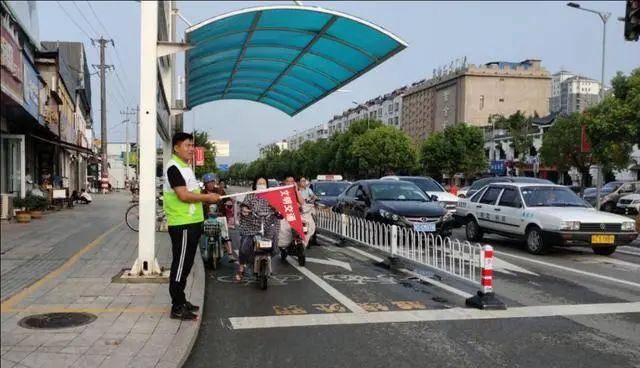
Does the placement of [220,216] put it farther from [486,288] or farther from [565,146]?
[565,146]

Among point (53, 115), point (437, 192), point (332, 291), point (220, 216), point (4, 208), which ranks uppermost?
point (53, 115)

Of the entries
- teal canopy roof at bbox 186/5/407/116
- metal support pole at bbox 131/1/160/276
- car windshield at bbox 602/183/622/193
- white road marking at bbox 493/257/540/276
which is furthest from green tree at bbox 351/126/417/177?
metal support pole at bbox 131/1/160/276

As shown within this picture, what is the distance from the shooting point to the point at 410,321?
6473mm

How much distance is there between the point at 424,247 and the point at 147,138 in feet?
18.1

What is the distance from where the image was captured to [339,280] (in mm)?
9000

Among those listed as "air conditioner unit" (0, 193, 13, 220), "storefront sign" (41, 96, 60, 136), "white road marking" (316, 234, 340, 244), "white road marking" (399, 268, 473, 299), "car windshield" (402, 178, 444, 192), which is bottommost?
"white road marking" (316, 234, 340, 244)

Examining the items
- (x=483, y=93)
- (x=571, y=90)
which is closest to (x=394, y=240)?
(x=483, y=93)

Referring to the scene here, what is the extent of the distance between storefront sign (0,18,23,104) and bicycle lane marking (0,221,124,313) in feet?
2.94

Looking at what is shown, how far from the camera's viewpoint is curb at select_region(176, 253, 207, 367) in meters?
5.10

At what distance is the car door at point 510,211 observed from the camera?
13.3 meters

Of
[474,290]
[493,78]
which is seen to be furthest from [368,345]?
[493,78]

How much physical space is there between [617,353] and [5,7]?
5647 mm

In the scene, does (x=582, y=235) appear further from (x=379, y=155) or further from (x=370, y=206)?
(x=379, y=155)

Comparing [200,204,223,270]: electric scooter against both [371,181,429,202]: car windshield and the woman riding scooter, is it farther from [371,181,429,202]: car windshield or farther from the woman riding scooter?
[371,181,429,202]: car windshield
